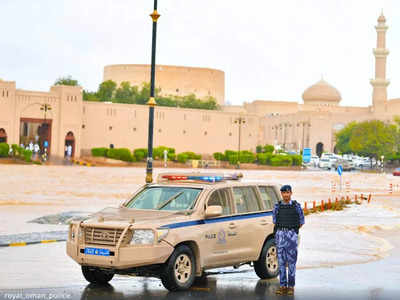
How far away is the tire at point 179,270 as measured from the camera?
10.2 meters

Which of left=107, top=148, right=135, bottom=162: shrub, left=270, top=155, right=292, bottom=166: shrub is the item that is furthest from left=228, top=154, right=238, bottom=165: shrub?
left=107, top=148, right=135, bottom=162: shrub

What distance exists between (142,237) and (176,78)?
5058 inches

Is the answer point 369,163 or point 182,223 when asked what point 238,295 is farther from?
point 369,163

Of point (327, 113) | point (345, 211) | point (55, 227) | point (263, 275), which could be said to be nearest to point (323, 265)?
point (263, 275)

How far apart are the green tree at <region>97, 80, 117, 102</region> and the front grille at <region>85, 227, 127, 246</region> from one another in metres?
119

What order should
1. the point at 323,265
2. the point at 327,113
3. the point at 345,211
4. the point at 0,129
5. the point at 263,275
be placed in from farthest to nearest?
the point at 327,113 → the point at 0,129 → the point at 345,211 → the point at 323,265 → the point at 263,275

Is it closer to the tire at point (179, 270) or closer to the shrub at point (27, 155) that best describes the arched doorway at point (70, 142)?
the shrub at point (27, 155)

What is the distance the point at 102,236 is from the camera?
10.3m

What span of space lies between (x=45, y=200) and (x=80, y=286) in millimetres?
18818

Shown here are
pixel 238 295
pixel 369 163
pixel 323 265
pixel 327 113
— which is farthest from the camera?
pixel 327 113

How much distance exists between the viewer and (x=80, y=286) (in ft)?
34.9

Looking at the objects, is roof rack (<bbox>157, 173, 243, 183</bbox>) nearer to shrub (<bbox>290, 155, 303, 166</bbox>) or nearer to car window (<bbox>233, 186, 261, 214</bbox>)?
car window (<bbox>233, 186, 261, 214</bbox>)

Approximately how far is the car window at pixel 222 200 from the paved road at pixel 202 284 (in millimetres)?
1038

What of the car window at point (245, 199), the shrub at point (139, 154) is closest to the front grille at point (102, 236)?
the car window at point (245, 199)
